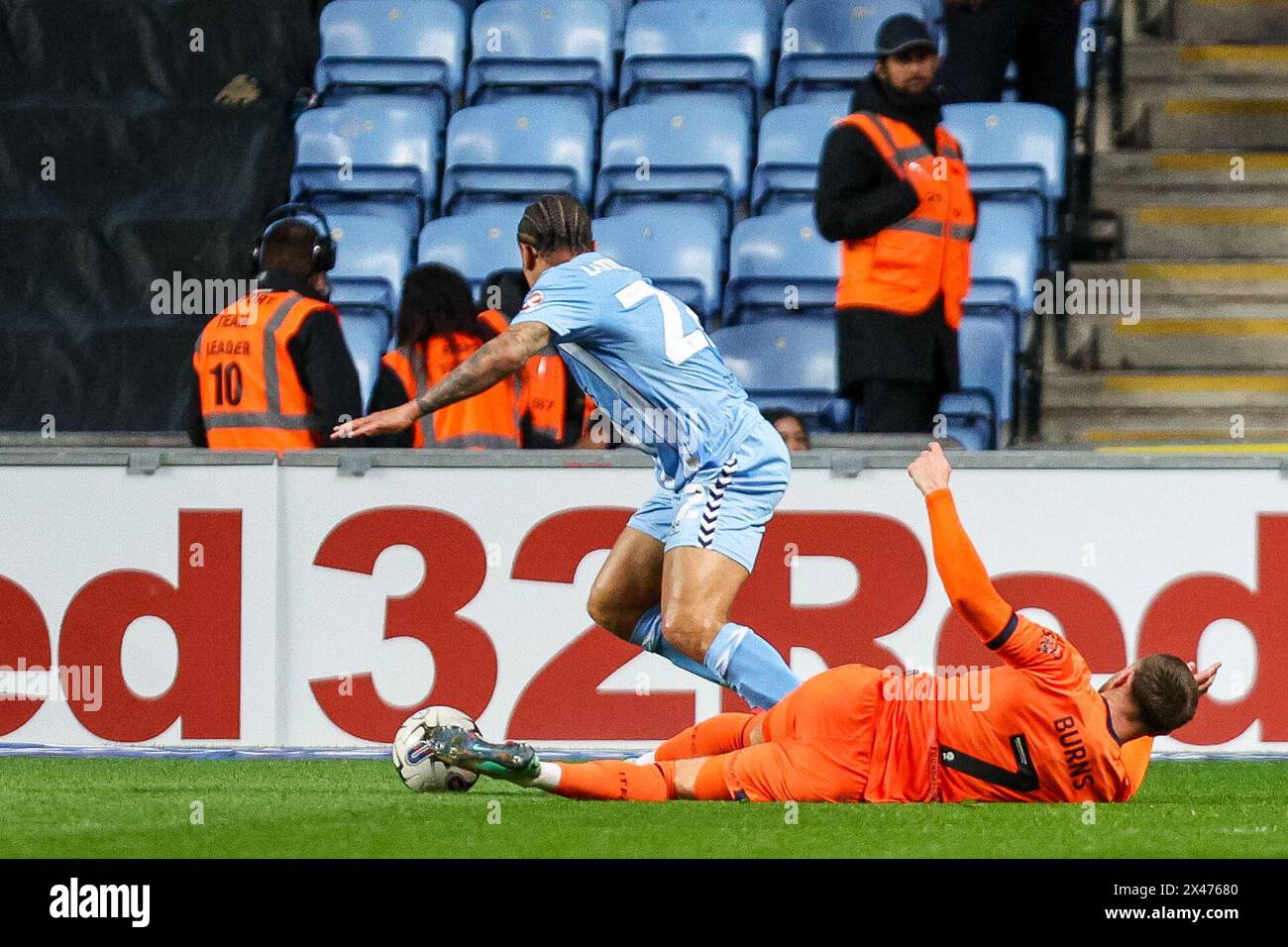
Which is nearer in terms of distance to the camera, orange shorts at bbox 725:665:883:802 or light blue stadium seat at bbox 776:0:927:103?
orange shorts at bbox 725:665:883:802

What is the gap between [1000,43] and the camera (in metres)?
10.9

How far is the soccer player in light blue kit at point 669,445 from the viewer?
6258mm

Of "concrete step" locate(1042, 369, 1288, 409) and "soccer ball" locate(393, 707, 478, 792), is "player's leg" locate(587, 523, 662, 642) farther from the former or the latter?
"concrete step" locate(1042, 369, 1288, 409)

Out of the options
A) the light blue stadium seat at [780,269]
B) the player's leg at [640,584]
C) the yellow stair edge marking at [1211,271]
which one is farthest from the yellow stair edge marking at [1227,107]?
the player's leg at [640,584]

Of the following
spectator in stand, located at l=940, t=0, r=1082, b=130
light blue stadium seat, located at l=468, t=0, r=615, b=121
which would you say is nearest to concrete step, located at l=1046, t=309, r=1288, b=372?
spectator in stand, located at l=940, t=0, r=1082, b=130

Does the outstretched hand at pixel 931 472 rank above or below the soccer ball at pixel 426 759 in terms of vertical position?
above

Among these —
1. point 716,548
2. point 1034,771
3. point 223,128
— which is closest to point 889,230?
point 716,548

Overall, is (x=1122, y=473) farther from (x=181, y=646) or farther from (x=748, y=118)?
(x=748, y=118)

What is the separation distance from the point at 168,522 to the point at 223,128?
4654 millimetres

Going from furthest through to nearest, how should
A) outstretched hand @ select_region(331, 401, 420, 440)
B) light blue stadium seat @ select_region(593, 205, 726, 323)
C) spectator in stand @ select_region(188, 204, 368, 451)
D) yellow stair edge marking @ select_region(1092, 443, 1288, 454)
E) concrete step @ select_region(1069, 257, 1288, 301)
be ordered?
concrete step @ select_region(1069, 257, 1288, 301) → light blue stadium seat @ select_region(593, 205, 726, 323) → spectator in stand @ select_region(188, 204, 368, 451) → yellow stair edge marking @ select_region(1092, 443, 1288, 454) → outstretched hand @ select_region(331, 401, 420, 440)

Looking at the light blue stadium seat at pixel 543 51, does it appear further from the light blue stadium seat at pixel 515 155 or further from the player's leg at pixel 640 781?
the player's leg at pixel 640 781

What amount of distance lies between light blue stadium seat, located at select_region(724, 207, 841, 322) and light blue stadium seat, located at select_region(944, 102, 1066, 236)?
862 mm

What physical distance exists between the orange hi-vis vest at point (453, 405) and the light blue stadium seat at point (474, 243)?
6.96ft

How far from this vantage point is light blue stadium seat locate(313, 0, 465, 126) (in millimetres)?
12211
